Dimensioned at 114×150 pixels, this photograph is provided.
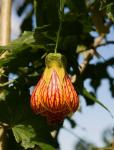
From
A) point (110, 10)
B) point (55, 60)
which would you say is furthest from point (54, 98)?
point (110, 10)

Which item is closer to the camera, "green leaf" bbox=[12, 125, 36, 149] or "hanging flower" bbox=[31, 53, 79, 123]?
"hanging flower" bbox=[31, 53, 79, 123]

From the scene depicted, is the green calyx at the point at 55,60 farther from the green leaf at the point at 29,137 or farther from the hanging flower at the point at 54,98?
the green leaf at the point at 29,137

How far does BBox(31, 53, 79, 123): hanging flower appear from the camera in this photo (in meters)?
1.26

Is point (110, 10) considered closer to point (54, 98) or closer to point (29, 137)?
point (54, 98)

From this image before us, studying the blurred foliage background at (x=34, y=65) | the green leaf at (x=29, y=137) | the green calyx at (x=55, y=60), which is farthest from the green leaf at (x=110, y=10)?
the green leaf at (x=29, y=137)

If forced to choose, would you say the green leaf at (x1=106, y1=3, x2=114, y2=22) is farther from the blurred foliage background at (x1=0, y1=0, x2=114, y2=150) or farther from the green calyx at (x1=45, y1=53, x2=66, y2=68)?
the green calyx at (x1=45, y1=53, x2=66, y2=68)

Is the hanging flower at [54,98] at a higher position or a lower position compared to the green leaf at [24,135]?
higher

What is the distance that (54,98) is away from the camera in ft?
4.13

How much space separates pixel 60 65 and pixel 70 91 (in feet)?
0.52

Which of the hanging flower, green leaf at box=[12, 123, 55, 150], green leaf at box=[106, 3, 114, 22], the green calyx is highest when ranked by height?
green leaf at box=[106, 3, 114, 22]

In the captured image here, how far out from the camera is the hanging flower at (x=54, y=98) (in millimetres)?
1259

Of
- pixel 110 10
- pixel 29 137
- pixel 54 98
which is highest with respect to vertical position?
pixel 110 10

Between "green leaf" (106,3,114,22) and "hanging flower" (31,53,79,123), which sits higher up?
"green leaf" (106,3,114,22)

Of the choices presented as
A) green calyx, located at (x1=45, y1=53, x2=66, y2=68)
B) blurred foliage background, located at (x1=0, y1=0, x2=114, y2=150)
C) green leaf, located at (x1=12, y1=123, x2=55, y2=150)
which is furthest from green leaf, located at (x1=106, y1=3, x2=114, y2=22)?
green leaf, located at (x1=12, y1=123, x2=55, y2=150)
